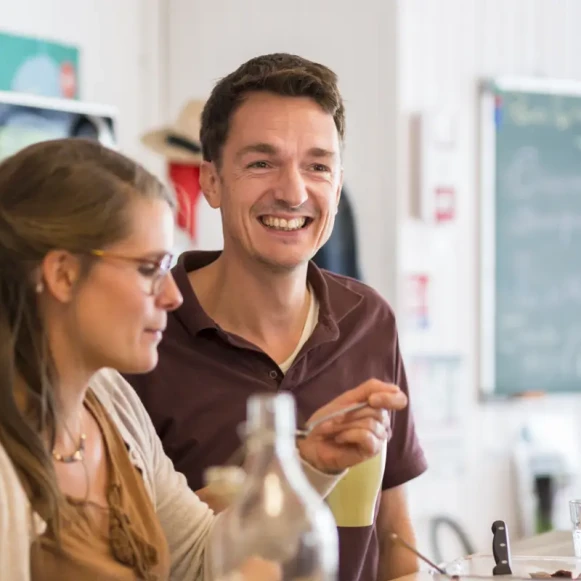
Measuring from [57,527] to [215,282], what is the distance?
74 cm

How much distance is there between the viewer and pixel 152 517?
1.41 meters

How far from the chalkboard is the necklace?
107 inches

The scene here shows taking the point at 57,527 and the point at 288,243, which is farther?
A: the point at 288,243

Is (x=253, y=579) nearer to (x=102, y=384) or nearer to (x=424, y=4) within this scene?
(x=102, y=384)

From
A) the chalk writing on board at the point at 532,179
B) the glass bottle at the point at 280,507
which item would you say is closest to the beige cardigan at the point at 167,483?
the glass bottle at the point at 280,507

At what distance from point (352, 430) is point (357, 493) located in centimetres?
34

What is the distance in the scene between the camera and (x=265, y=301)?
6.18 ft

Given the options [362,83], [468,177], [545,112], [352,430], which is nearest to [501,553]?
[352,430]

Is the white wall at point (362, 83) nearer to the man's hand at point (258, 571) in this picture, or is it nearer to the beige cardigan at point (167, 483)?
the beige cardigan at point (167, 483)

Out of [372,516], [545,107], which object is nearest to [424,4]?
[545,107]

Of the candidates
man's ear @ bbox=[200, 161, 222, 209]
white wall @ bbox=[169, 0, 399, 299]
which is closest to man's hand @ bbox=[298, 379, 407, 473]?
man's ear @ bbox=[200, 161, 222, 209]

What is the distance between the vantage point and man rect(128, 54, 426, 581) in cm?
180

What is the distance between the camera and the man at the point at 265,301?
1.80 meters

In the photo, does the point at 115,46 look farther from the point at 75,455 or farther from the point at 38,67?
the point at 75,455
